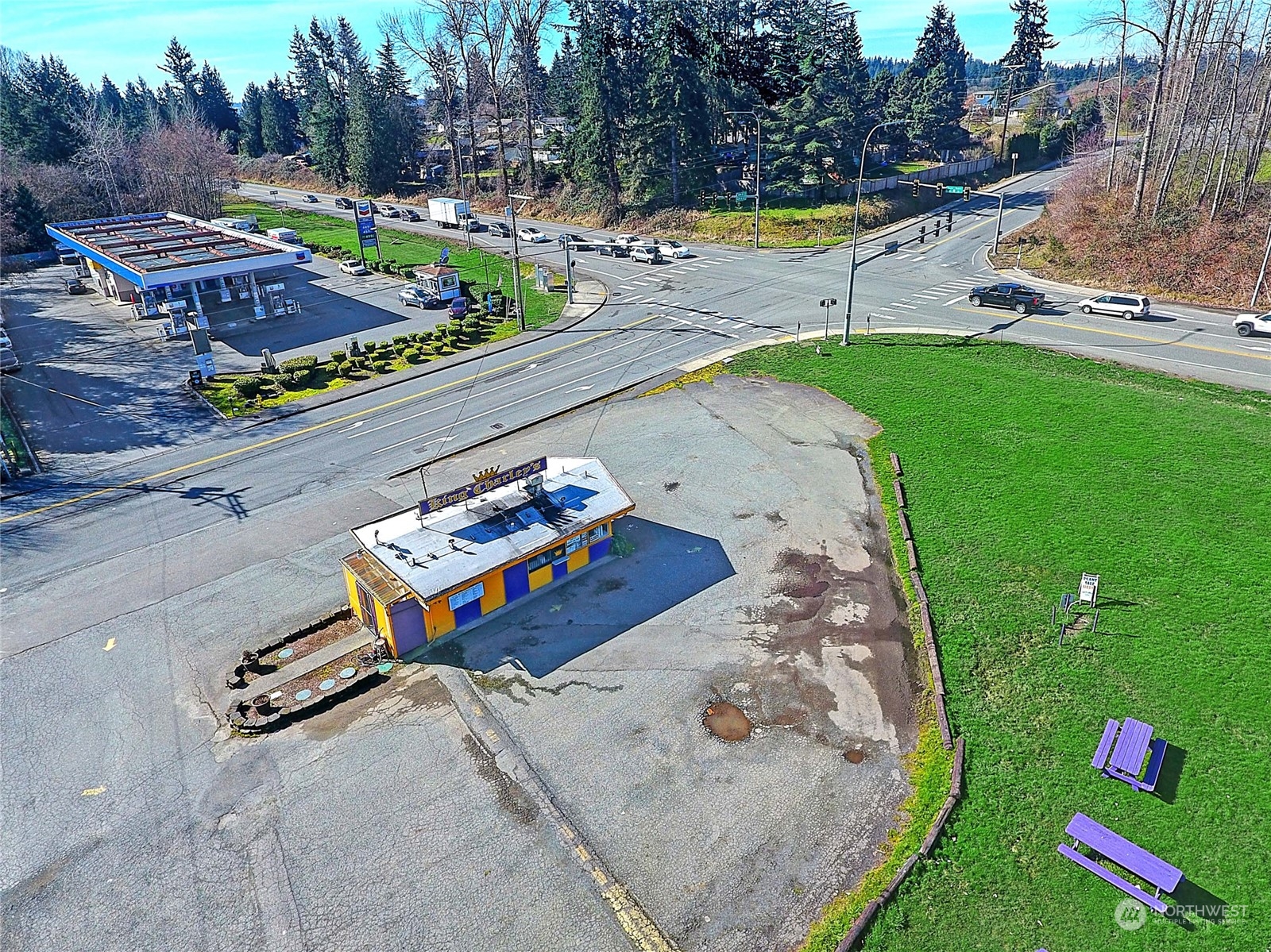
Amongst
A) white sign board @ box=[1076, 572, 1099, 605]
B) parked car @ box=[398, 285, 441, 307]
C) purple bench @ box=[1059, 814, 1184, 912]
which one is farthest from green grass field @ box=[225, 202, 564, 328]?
purple bench @ box=[1059, 814, 1184, 912]

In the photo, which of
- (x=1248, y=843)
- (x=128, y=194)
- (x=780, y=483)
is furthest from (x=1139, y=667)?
(x=128, y=194)

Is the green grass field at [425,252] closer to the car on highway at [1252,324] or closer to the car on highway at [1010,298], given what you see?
the car on highway at [1010,298]

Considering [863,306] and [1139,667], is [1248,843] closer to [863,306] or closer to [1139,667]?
→ [1139,667]

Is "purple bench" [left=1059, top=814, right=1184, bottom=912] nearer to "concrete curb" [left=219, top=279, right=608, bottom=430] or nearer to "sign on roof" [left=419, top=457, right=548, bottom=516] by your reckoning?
"sign on roof" [left=419, top=457, right=548, bottom=516]

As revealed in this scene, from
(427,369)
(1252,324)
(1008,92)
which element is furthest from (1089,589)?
(1008,92)

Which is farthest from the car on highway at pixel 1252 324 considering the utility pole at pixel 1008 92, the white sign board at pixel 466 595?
the utility pole at pixel 1008 92

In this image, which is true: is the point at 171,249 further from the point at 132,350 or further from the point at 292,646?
the point at 292,646

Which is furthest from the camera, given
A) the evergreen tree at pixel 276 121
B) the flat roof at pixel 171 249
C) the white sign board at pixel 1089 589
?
the evergreen tree at pixel 276 121
